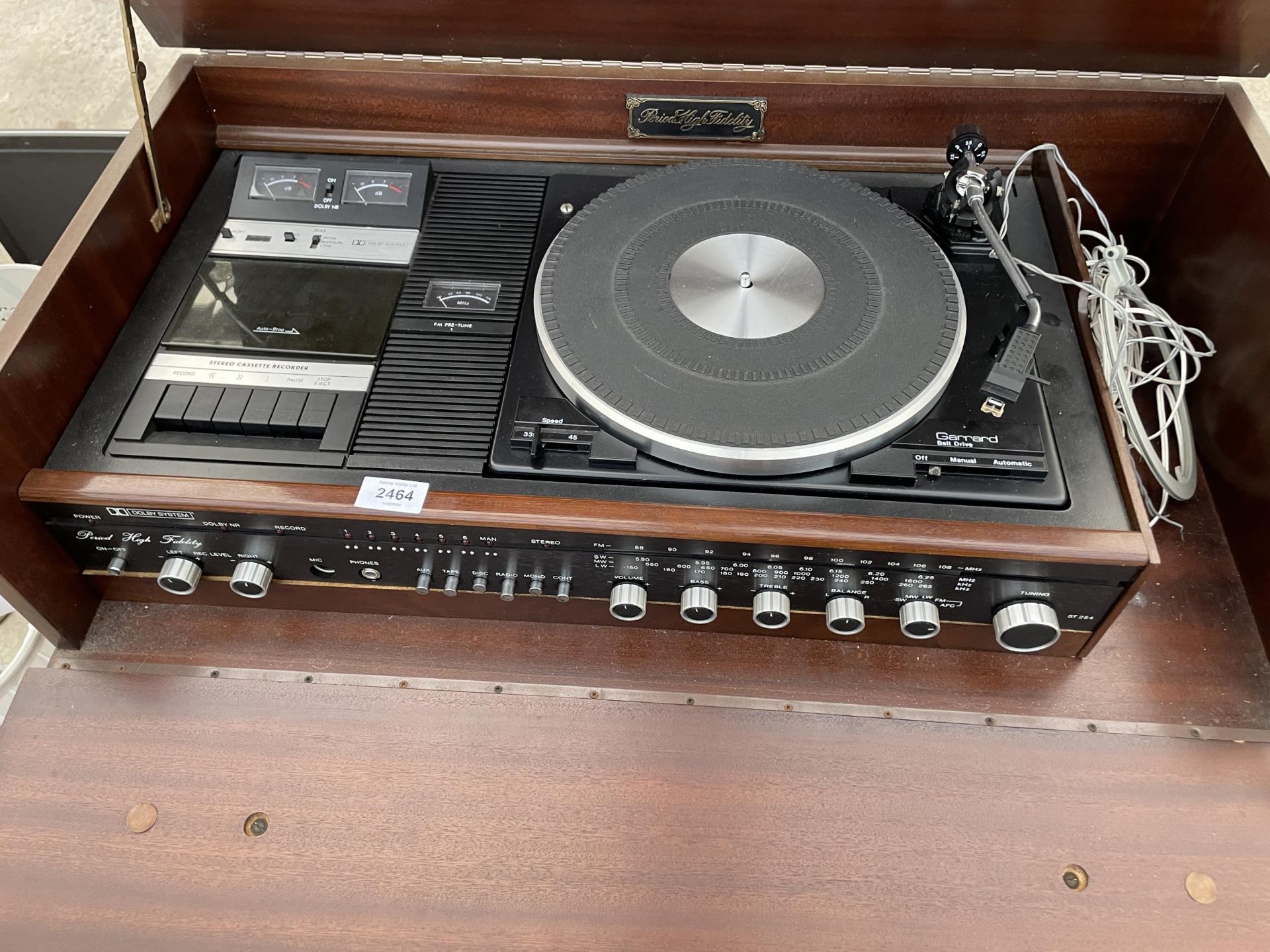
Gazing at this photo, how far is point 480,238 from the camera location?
1206mm

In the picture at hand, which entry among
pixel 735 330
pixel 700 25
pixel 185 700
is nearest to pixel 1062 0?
pixel 700 25

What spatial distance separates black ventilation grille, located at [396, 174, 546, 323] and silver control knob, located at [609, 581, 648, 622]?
1.17 feet

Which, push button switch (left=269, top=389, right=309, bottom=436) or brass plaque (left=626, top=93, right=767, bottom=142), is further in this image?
brass plaque (left=626, top=93, right=767, bottom=142)

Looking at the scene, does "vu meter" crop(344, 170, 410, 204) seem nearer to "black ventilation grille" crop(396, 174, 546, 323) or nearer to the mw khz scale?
"black ventilation grille" crop(396, 174, 546, 323)

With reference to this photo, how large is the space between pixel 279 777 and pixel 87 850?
18cm

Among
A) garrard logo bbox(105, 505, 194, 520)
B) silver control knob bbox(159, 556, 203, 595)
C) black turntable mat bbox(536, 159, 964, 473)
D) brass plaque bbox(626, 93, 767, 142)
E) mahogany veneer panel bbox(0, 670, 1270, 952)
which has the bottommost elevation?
mahogany veneer panel bbox(0, 670, 1270, 952)

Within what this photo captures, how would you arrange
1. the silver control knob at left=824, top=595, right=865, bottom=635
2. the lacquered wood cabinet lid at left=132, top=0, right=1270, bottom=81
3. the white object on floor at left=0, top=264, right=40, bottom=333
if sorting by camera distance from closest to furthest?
1. the silver control knob at left=824, top=595, right=865, bottom=635
2. the lacquered wood cabinet lid at left=132, top=0, right=1270, bottom=81
3. the white object on floor at left=0, top=264, right=40, bottom=333

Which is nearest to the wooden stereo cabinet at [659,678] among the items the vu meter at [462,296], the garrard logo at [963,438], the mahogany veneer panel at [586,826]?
the mahogany veneer panel at [586,826]

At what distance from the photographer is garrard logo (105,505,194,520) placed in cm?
96

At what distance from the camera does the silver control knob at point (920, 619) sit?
0.97 m

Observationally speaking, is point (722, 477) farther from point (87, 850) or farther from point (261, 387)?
point (87, 850)

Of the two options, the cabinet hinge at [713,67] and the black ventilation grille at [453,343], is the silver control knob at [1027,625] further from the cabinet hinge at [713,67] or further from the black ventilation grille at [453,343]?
the cabinet hinge at [713,67]

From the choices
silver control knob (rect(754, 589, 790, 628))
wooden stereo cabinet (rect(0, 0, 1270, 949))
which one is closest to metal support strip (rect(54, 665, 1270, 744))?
wooden stereo cabinet (rect(0, 0, 1270, 949))

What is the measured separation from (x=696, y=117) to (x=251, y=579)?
836mm
